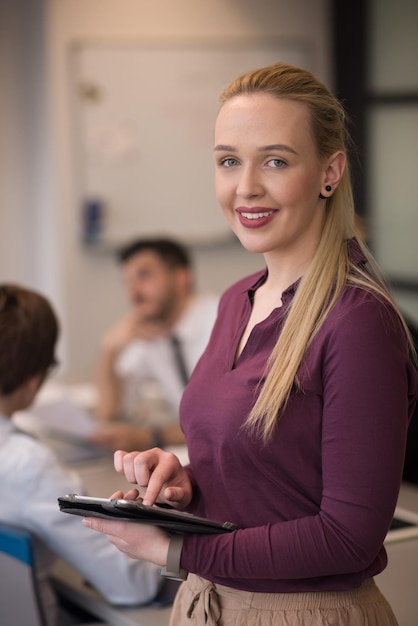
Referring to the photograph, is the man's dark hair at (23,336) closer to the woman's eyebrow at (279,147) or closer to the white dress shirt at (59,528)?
the white dress shirt at (59,528)

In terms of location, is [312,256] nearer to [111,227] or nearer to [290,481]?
[290,481]

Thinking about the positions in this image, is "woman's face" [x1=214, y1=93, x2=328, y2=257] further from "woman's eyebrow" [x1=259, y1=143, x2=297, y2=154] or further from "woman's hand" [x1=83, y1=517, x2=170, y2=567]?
"woman's hand" [x1=83, y1=517, x2=170, y2=567]

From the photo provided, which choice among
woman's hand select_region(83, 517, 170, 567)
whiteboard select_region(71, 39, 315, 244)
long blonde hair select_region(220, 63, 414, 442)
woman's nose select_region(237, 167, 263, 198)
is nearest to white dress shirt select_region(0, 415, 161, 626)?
woman's hand select_region(83, 517, 170, 567)

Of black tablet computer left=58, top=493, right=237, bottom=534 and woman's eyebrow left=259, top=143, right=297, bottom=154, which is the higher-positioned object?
woman's eyebrow left=259, top=143, right=297, bottom=154

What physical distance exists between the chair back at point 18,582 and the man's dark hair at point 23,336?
1.21 feet

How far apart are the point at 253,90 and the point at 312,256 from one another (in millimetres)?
255

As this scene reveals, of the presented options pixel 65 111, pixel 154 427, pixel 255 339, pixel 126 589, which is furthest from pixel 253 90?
pixel 65 111

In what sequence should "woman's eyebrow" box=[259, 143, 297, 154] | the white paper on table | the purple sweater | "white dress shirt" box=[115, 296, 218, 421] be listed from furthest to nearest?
"white dress shirt" box=[115, 296, 218, 421]
the white paper on table
"woman's eyebrow" box=[259, 143, 297, 154]
the purple sweater

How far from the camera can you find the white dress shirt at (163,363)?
341 cm

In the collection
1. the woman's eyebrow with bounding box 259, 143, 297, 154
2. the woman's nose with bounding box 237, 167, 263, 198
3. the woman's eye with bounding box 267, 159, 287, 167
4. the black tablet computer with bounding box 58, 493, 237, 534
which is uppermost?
the woman's eyebrow with bounding box 259, 143, 297, 154

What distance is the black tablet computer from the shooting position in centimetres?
126

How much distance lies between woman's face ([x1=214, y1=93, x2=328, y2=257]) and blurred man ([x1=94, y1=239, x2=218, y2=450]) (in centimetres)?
201

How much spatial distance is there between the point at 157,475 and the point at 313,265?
0.39 meters

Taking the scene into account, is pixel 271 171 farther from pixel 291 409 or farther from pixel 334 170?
pixel 291 409
